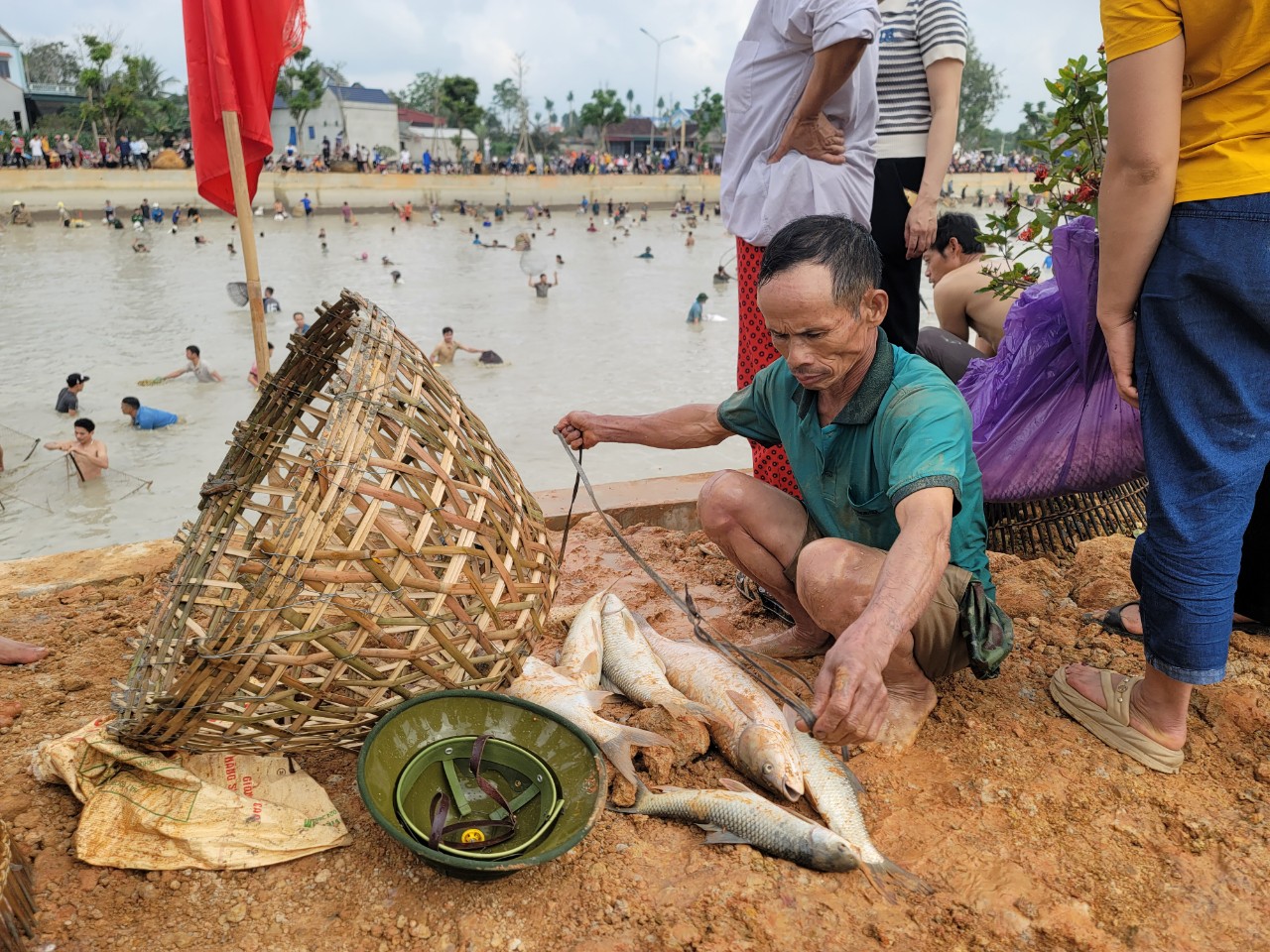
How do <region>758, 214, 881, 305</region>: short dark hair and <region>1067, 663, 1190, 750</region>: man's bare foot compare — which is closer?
<region>758, 214, 881, 305</region>: short dark hair

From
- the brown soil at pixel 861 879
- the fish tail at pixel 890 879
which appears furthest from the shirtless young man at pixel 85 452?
the fish tail at pixel 890 879

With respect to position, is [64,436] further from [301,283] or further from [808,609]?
[301,283]

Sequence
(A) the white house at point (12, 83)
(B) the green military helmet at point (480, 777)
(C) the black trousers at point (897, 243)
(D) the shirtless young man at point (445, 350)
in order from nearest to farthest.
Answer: (B) the green military helmet at point (480, 777)
(C) the black trousers at point (897, 243)
(D) the shirtless young man at point (445, 350)
(A) the white house at point (12, 83)

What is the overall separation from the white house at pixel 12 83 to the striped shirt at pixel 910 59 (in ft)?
161

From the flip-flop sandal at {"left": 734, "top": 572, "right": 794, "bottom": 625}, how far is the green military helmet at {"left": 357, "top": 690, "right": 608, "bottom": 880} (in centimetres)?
139

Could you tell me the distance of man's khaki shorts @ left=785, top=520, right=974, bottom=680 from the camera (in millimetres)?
2549

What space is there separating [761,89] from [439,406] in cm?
205

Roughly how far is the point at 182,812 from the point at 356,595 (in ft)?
2.15

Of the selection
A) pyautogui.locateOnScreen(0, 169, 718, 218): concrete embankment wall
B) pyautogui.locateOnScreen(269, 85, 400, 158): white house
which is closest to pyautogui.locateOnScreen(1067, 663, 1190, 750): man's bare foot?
pyautogui.locateOnScreen(0, 169, 718, 218): concrete embankment wall

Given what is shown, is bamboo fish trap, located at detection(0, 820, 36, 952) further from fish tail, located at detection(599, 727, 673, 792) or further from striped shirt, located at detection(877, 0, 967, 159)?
striped shirt, located at detection(877, 0, 967, 159)

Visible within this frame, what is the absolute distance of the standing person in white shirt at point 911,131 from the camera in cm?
373

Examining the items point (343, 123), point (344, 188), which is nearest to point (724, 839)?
point (344, 188)

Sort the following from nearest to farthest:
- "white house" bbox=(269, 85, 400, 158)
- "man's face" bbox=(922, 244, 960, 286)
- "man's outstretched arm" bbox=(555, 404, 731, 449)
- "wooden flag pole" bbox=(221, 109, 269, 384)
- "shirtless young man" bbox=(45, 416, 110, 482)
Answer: "man's outstretched arm" bbox=(555, 404, 731, 449), "wooden flag pole" bbox=(221, 109, 269, 384), "man's face" bbox=(922, 244, 960, 286), "shirtless young man" bbox=(45, 416, 110, 482), "white house" bbox=(269, 85, 400, 158)

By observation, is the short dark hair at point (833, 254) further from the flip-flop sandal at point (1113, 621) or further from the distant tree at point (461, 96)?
the distant tree at point (461, 96)
